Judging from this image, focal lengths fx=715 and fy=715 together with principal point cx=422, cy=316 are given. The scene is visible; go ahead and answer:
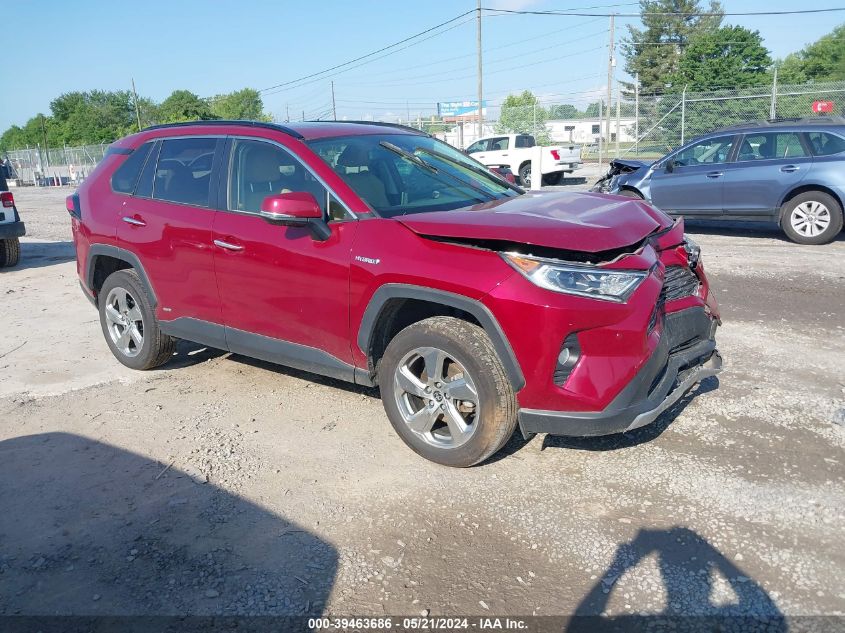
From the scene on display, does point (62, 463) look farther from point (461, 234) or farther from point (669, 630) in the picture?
point (669, 630)

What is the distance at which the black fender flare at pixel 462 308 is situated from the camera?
3.39 metres

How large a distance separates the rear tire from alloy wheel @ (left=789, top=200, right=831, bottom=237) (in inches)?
442

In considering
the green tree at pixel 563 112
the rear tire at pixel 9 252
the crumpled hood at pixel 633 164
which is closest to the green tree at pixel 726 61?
the green tree at pixel 563 112

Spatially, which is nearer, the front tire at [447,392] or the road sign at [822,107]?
the front tire at [447,392]

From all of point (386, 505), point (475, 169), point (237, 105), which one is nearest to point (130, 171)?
point (475, 169)

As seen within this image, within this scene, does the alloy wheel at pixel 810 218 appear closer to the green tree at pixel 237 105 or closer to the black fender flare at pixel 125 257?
the black fender flare at pixel 125 257

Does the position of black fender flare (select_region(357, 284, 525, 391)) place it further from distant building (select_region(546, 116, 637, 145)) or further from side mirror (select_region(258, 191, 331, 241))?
distant building (select_region(546, 116, 637, 145))

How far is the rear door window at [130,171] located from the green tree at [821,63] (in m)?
63.7

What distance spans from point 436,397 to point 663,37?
69.1 metres

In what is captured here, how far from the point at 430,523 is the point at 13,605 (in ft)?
5.73

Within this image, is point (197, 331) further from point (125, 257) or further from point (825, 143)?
point (825, 143)

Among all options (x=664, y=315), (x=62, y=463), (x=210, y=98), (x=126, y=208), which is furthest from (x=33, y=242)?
(x=210, y=98)

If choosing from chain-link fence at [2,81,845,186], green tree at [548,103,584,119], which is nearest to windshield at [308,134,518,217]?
chain-link fence at [2,81,845,186]

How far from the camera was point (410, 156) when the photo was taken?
4.72 meters
